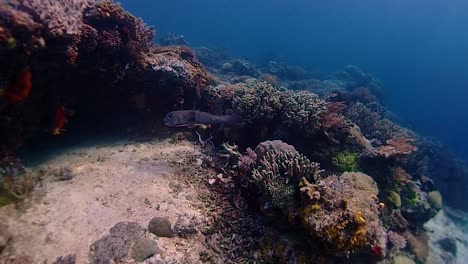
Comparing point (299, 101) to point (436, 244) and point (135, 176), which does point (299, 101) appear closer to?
point (135, 176)

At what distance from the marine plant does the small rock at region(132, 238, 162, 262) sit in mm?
4800

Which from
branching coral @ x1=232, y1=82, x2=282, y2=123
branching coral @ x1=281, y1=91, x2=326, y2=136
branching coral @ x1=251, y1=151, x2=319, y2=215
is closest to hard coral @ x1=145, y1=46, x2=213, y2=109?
branching coral @ x1=232, y1=82, x2=282, y2=123

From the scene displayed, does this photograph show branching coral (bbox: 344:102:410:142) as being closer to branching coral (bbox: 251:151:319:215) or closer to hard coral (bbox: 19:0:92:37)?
branching coral (bbox: 251:151:319:215)

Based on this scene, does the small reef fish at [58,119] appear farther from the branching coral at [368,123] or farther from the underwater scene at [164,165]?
the branching coral at [368,123]

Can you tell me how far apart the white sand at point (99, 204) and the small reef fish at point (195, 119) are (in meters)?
0.71

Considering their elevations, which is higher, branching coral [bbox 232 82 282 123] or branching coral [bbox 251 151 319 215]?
branching coral [bbox 232 82 282 123]

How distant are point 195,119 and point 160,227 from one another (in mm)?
3043

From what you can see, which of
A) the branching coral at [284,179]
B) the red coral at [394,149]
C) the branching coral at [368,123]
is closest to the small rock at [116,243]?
the branching coral at [284,179]

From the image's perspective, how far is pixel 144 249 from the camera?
4074mm

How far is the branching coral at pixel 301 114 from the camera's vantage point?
23.5 feet

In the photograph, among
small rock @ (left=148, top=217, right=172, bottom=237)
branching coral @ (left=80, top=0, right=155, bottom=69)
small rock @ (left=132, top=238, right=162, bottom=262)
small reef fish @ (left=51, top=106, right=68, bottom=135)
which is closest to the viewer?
small rock @ (left=132, top=238, right=162, bottom=262)

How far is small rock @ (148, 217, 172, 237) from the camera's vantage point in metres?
4.41

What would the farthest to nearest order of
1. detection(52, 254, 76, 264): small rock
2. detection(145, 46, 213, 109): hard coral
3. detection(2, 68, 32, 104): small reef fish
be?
detection(145, 46, 213, 109): hard coral < detection(2, 68, 32, 104): small reef fish < detection(52, 254, 76, 264): small rock

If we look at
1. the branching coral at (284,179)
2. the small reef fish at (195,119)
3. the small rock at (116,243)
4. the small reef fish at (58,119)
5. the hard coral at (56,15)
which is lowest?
the small rock at (116,243)
